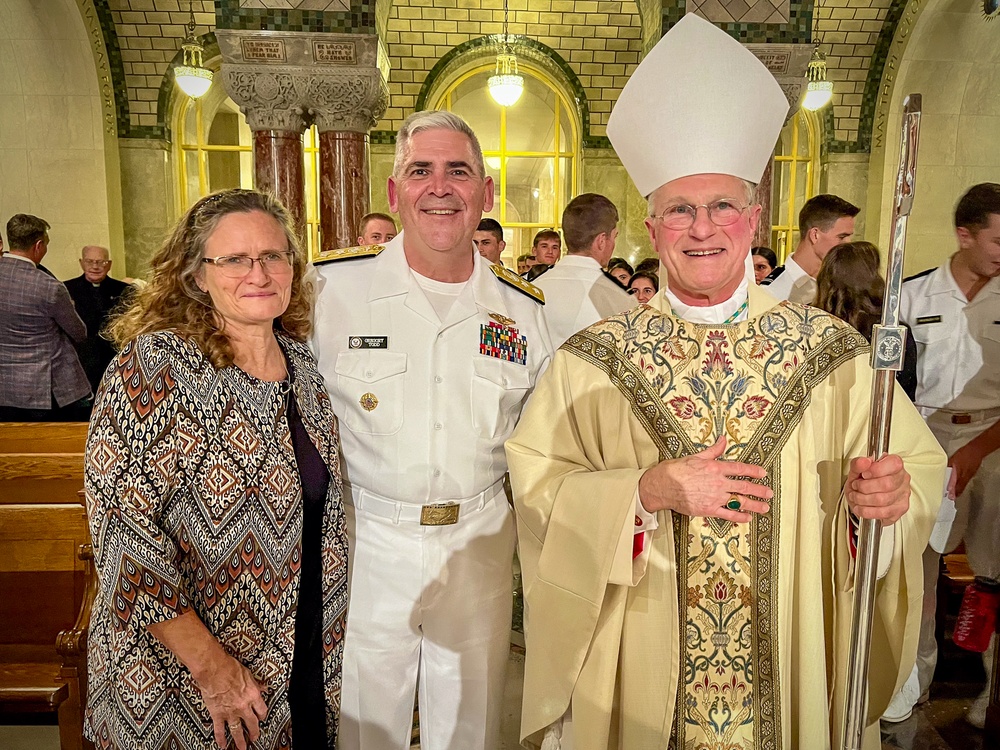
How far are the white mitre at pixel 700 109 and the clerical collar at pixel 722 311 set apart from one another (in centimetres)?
29

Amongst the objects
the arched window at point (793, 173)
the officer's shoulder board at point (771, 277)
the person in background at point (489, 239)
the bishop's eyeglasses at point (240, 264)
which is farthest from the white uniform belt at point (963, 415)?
the arched window at point (793, 173)

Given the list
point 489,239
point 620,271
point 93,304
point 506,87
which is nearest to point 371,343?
point 489,239

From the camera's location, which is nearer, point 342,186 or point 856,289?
point 856,289

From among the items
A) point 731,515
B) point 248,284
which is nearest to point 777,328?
point 731,515

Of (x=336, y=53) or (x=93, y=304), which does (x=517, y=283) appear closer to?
(x=336, y=53)

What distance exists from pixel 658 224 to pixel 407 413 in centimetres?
88

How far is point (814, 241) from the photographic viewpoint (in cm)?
388

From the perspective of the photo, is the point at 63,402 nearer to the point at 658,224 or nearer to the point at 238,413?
the point at 238,413

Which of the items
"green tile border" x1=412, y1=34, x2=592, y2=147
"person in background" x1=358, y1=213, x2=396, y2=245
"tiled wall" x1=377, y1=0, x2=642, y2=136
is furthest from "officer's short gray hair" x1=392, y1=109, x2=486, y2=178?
"green tile border" x1=412, y1=34, x2=592, y2=147

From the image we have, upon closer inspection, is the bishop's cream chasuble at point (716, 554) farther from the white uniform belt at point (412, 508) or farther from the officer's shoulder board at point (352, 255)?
the officer's shoulder board at point (352, 255)

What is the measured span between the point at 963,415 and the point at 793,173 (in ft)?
28.8

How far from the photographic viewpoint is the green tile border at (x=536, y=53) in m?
10.6

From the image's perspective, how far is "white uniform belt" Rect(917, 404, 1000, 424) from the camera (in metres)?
3.40

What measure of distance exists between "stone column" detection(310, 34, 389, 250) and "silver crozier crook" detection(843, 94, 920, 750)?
15.2 ft
